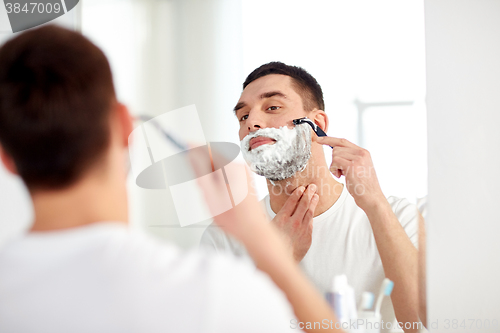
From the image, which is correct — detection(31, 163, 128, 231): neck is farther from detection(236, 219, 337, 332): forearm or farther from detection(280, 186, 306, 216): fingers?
detection(280, 186, 306, 216): fingers

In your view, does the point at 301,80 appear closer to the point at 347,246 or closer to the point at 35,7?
the point at 347,246

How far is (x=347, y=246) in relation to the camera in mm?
819

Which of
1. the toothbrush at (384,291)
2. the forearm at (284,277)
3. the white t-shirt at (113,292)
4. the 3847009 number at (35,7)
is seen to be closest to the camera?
the white t-shirt at (113,292)

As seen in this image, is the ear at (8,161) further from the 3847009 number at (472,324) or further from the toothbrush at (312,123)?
the 3847009 number at (472,324)

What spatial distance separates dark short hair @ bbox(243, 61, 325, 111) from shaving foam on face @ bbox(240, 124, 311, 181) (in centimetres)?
6

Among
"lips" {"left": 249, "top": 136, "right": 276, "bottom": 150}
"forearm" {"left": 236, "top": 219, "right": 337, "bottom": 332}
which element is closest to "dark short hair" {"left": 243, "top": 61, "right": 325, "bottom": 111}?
"lips" {"left": 249, "top": 136, "right": 276, "bottom": 150}

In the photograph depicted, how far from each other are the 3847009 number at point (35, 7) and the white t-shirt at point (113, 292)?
75cm

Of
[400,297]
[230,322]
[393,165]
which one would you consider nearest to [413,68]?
[393,165]

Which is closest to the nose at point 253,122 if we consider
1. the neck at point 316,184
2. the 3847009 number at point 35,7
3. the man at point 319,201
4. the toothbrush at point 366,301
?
the man at point 319,201

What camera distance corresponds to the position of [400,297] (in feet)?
2.62

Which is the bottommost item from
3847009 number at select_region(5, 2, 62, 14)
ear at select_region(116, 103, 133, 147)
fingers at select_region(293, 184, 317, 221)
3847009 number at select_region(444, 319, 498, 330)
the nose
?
3847009 number at select_region(444, 319, 498, 330)

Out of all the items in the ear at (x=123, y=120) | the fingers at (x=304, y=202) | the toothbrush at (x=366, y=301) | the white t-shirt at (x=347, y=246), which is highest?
the ear at (x=123, y=120)

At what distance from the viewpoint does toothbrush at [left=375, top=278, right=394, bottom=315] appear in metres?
0.80

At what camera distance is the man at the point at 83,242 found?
0.42 metres
